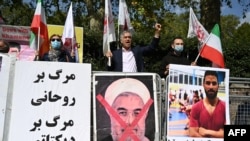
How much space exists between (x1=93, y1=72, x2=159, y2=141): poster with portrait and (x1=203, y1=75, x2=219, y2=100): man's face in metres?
0.77

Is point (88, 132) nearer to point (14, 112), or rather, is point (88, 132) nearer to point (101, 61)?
point (14, 112)

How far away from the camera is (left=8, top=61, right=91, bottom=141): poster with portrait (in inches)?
259

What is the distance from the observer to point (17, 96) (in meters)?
6.61

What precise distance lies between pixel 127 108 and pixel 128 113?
0.08 m

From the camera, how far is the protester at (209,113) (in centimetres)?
718

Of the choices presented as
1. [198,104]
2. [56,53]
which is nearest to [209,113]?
[198,104]

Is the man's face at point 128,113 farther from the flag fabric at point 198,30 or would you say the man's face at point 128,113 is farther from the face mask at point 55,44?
the flag fabric at point 198,30

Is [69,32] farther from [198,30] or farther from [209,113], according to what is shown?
[209,113]

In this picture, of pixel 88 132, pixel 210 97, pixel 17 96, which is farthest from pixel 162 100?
pixel 17 96

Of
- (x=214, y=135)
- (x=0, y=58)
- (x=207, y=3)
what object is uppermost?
(x=207, y=3)

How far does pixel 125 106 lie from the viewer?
7.00 metres

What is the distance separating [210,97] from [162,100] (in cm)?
71

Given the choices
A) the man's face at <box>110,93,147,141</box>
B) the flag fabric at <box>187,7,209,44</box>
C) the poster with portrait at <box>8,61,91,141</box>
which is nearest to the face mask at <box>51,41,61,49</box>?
the poster with portrait at <box>8,61,91,141</box>

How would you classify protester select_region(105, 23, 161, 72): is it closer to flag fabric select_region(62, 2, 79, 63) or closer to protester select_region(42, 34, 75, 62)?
protester select_region(42, 34, 75, 62)
